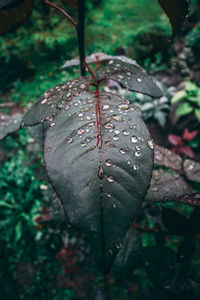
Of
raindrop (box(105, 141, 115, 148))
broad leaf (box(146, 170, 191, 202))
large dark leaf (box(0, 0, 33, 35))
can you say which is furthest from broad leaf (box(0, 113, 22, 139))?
broad leaf (box(146, 170, 191, 202))

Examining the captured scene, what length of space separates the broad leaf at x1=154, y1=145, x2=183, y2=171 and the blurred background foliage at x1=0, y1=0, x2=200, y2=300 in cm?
34

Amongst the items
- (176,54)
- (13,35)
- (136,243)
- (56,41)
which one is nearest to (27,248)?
(136,243)

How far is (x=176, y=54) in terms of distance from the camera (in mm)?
3316

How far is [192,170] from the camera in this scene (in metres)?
0.93

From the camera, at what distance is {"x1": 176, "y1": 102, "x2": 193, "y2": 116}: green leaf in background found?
2.41 metres

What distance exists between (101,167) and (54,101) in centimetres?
26

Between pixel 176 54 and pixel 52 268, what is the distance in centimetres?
338

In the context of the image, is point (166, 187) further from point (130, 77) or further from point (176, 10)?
point (176, 10)

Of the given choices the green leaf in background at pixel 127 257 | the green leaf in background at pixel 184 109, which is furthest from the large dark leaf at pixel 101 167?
the green leaf in background at pixel 184 109

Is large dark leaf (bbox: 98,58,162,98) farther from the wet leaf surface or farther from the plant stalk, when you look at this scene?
the wet leaf surface

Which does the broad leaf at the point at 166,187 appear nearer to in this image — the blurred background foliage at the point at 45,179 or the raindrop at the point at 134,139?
the blurred background foliage at the point at 45,179

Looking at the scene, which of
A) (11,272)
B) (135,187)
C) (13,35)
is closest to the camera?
(135,187)

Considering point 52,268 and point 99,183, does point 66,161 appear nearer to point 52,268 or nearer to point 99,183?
point 99,183

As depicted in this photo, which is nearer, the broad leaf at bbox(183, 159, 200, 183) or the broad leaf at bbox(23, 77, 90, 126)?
the broad leaf at bbox(23, 77, 90, 126)
